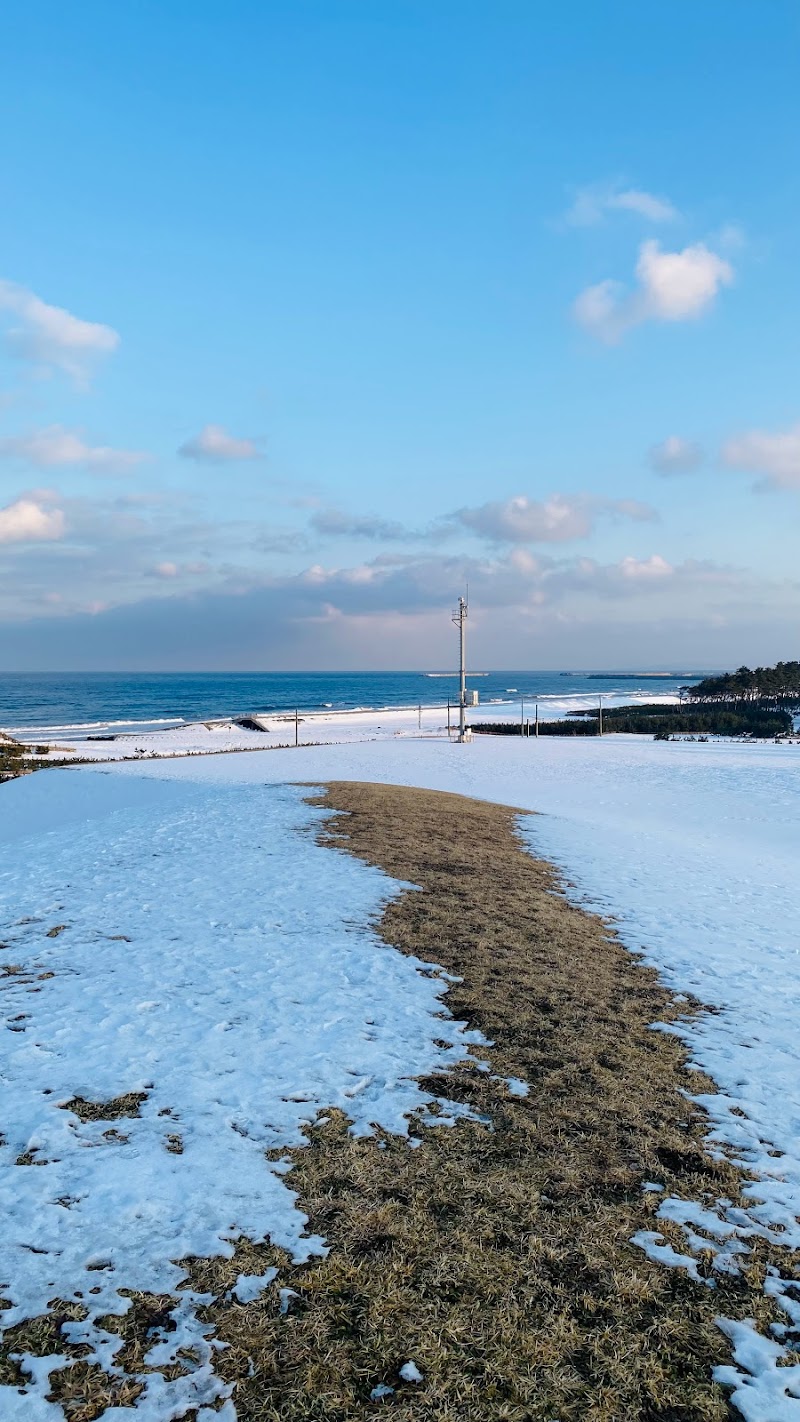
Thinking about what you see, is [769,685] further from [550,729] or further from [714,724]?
[550,729]

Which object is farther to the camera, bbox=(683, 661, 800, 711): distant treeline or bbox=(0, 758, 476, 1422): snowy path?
bbox=(683, 661, 800, 711): distant treeline

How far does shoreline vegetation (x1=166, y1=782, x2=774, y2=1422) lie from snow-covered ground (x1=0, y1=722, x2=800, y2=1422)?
0.68ft

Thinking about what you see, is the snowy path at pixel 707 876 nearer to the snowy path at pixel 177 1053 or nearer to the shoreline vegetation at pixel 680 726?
the snowy path at pixel 177 1053

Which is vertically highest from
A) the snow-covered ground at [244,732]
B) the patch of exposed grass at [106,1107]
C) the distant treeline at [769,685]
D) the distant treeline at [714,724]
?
the distant treeline at [769,685]

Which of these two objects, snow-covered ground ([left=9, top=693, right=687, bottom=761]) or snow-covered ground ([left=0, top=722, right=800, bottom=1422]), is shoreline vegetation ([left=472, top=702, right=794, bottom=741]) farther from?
snow-covered ground ([left=0, top=722, right=800, bottom=1422])

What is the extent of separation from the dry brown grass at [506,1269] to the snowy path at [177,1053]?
0.20 m

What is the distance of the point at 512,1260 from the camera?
378 centimetres

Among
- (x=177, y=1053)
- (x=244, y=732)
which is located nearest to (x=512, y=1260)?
(x=177, y=1053)

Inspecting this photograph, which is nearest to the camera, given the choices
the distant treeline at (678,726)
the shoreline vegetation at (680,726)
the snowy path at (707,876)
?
the snowy path at (707,876)

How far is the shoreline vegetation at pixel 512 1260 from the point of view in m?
3.07

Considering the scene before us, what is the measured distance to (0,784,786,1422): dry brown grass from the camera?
3058mm

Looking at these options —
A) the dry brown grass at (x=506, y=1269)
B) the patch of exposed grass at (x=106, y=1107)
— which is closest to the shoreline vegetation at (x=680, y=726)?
the dry brown grass at (x=506, y=1269)

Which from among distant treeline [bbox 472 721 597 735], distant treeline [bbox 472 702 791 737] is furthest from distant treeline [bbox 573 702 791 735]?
distant treeline [bbox 472 721 597 735]

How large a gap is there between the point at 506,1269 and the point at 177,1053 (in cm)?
314
